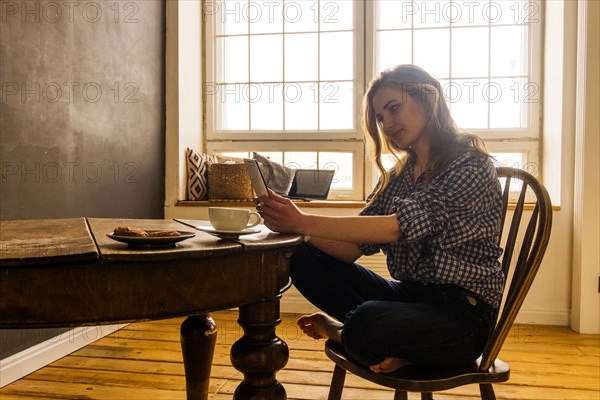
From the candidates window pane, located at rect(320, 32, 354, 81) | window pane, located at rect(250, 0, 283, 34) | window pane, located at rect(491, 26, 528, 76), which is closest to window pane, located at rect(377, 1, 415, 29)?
window pane, located at rect(320, 32, 354, 81)

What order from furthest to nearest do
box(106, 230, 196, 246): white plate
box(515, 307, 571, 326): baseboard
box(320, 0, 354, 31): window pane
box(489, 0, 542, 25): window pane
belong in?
box(320, 0, 354, 31): window pane → box(489, 0, 542, 25): window pane → box(515, 307, 571, 326): baseboard → box(106, 230, 196, 246): white plate

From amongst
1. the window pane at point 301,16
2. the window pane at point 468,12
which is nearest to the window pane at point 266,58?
the window pane at point 301,16

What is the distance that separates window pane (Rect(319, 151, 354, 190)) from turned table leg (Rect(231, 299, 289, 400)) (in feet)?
8.59

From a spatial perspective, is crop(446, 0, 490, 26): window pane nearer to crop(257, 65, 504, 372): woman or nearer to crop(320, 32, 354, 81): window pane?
crop(320, 32, 354, 81): window pane

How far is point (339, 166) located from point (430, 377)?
265 cm

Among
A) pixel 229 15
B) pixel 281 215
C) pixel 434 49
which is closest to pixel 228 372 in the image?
pixel 281 215

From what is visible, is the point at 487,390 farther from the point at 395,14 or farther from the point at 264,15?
the point at 264,15

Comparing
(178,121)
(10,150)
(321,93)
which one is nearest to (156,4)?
(178,121)

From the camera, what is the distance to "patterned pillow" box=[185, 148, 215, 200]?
138 inches

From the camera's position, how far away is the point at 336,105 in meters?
3.69

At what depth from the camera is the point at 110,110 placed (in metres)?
2.78

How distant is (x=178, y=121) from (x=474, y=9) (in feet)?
6.74

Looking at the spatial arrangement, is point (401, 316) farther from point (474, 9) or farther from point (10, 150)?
point (474, 9)

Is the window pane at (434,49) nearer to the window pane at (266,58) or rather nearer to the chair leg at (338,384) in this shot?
the window pane at (266,58)
